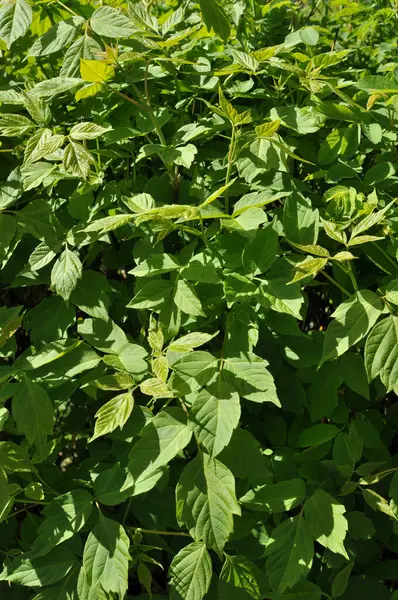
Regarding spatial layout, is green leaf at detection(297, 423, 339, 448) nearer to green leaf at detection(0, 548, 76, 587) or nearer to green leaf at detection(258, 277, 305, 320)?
green leaf at detection(258, 277, 305, 320)

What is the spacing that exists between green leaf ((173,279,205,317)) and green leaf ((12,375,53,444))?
0.33 meters

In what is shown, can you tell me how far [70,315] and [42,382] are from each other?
0.60ft

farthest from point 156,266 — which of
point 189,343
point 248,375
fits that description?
point 248,375

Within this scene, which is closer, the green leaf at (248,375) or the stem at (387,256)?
the green leaf at (248,375)

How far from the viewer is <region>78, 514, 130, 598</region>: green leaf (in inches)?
51.5

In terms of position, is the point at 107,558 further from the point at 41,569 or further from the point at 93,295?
the point at 93,295

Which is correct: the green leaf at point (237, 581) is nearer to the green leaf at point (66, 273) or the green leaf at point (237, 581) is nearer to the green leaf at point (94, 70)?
the green leaf at point (66, 273)

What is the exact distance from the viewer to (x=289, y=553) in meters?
1.33

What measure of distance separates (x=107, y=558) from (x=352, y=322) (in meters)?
0.66

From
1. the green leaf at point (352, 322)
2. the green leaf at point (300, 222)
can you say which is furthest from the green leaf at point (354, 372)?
the green leaf at point (300, 222)

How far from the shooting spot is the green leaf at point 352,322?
1294 mm

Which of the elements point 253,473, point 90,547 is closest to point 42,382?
point 90,547

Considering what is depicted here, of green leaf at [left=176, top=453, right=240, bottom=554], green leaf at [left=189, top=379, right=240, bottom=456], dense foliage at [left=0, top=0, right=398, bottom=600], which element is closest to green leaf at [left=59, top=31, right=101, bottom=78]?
dense foliage at [left=0, top=0, right=398, bottom=600]

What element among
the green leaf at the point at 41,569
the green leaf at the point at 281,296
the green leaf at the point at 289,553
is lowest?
the green leaf at the point at 289,553
